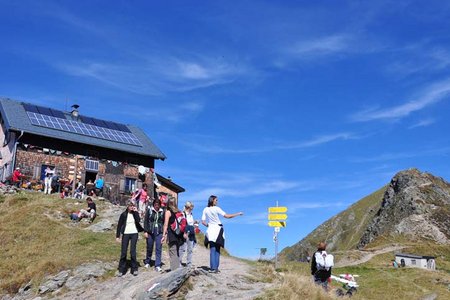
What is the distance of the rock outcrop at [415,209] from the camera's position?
8212 centimetres

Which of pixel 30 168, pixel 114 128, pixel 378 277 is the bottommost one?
pixel 378 277

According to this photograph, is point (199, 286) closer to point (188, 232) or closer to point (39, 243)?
point (188, 232)

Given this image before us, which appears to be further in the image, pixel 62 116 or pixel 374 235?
pixel 374 235

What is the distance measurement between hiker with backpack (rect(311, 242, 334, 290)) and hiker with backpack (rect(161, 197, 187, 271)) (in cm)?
386

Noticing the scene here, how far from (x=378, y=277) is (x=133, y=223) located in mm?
31416

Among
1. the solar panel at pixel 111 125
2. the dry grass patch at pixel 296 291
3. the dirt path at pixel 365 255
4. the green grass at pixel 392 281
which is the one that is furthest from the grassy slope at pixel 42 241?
the dirt path at pixel 365 255

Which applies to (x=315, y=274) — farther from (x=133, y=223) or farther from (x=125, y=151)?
(x=125, y=151)

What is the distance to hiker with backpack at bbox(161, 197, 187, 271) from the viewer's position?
48.9ft

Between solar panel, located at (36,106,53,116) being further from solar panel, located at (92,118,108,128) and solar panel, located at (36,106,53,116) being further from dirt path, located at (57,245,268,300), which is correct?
dirt path, located at (57,245,268,300)

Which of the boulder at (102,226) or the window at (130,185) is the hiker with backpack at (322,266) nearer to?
the boulder at (102,226)

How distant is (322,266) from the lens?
1414cm

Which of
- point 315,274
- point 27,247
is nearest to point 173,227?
point 315,274

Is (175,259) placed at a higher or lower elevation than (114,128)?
lower

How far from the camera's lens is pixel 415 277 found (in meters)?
44.1
